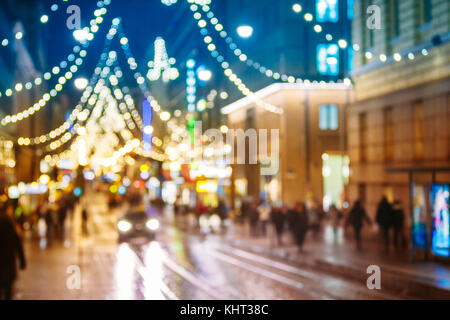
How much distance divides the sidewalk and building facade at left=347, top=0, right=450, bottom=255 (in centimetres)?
159

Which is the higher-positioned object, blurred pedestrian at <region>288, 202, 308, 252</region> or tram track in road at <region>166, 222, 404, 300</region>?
blurred pedestrian at <region>288, 202, 308, 252</region>

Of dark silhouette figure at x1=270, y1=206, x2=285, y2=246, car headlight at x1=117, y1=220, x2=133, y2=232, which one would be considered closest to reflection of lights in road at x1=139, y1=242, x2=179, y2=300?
car headlight at x1=117, y1=220, x2=133, y2=232

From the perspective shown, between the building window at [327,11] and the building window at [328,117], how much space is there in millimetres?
5263

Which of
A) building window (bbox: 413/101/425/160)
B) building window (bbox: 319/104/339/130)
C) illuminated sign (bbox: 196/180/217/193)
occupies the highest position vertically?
building window (bbox: 319/104/339/130)

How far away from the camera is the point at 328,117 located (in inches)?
1747

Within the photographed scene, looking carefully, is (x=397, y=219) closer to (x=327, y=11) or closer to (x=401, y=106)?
(x=401, y=106)

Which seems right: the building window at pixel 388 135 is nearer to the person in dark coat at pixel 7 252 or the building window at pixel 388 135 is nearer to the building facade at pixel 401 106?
the building facade at pixel 401 106

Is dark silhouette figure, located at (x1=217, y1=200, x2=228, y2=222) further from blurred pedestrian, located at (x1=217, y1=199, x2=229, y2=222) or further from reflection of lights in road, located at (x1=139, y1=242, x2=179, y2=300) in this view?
reflection of lights in road, located at (x1=139, y1=242, x2=179, y2=300)

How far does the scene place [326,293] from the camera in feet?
51.9

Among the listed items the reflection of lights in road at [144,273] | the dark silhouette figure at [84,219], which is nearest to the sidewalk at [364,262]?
the reflection of lights in road at [144,273]

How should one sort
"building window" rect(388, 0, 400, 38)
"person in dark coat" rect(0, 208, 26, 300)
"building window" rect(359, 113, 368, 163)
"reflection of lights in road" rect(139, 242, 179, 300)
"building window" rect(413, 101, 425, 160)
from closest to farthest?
"person in dark coat" rect(0, 208, 26, 300), "reflection of lights in road" rect(139, 242, 179, 300), "building window" rect(413, 101, 425, 160), "building window" rect(388, 0, 400, 38), "building window" rect(359, 113, 368, 163)

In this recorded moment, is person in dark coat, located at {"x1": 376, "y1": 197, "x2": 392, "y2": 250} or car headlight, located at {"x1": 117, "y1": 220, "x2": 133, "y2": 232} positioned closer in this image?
person in dark coat, located at {"x1": 376, "y1": 197, "x2": 392, "y2": 250}

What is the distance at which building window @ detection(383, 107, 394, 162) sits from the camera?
29391mm
